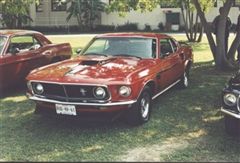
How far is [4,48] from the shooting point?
9211mm

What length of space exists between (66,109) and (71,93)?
25cm

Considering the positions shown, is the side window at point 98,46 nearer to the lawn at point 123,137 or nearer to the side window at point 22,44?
the lawn at point 123,137

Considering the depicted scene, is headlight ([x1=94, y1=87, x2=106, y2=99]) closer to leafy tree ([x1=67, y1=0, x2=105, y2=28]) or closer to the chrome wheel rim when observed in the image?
the chrome wheel rim

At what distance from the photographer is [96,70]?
267 inches

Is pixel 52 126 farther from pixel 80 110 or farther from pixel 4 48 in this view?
pixel 4 48

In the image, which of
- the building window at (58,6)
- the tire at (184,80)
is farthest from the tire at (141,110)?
the building window at (58,6)

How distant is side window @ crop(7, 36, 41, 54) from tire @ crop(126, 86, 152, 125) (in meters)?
3.68

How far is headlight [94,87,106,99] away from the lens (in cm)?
627

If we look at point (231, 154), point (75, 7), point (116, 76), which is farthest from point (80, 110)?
point (75, 7)

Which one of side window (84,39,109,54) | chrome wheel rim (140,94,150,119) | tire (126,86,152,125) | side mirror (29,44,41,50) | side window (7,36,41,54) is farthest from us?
side mirror (29,44,41,50)

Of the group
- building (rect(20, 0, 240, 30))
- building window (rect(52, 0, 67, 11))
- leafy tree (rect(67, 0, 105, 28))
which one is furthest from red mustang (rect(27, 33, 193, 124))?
building window (rect(52, 0, 67, 11))

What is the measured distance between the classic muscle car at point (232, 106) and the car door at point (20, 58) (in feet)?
16.1

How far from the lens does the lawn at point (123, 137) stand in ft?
18.5

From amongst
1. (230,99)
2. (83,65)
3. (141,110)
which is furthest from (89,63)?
(230,99)
